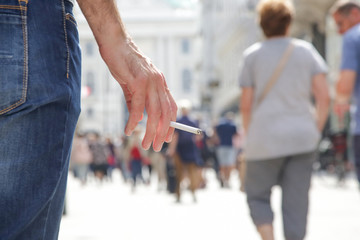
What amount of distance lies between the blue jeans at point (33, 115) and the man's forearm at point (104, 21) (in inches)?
4.1

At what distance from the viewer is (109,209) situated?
949cm

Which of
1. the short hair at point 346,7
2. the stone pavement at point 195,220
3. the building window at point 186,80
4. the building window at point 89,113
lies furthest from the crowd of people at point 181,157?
the building window at point 186,80

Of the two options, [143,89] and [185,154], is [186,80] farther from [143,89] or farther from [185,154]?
[143,89]

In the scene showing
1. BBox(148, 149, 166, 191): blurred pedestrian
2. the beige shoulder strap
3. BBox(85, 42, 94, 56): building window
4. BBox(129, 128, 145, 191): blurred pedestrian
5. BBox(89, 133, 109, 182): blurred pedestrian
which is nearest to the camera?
the beige shoulder strap

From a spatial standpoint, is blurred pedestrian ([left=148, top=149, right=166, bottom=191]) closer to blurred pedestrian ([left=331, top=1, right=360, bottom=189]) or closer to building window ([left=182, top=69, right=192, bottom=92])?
blurred pedestrian ([left=331, top=1, right=360, bottom=189])

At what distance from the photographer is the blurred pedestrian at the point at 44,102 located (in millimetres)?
1326

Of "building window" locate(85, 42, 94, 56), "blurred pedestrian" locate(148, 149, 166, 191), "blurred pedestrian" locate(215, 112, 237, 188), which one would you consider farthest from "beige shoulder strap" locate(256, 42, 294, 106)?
"building window" locate(85, 42, 94, 56)

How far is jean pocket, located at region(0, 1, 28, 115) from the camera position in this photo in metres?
1.32

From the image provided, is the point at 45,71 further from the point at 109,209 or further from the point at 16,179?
the point at 109,209

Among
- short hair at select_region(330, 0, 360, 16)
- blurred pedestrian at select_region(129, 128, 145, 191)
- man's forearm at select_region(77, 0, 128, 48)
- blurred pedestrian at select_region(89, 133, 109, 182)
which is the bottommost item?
blurred pedestrian at select_region(89, 133, 109, 182)

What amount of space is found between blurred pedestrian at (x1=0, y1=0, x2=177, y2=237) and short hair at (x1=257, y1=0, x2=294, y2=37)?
262 cm

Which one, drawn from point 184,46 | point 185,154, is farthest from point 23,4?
point 184,46

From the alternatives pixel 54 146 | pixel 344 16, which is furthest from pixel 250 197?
pixel 54 146

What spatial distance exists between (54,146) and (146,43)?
92.2m
